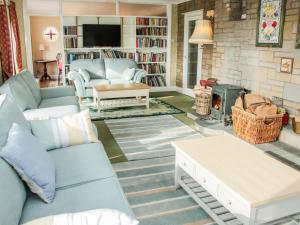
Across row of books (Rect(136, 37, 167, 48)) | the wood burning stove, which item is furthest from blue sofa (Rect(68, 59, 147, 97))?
the wood burning stove

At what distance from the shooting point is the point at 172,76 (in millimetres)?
7645

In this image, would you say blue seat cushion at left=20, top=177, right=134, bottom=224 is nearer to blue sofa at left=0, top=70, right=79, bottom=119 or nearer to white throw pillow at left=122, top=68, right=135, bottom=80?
blue sofa at left=0, top=70, right=79, bottom=119

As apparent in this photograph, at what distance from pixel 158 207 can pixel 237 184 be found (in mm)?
742

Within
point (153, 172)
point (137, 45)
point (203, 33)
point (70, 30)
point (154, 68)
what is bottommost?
point (153, 172)

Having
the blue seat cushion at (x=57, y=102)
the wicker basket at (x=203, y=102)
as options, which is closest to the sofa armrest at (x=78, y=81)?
the blue seat cushion at (x=57, y=102)

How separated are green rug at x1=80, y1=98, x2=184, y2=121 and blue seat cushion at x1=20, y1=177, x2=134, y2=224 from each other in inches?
125

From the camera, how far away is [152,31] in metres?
7.19

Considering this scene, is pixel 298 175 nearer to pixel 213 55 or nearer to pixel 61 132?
pixel 61 132

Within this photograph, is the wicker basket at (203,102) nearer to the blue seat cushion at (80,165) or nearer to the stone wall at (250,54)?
the stone wall at (250,54)

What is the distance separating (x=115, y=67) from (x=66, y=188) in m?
4.94

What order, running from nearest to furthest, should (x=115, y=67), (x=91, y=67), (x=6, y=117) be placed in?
(x=6, y=117), (x=91, y=67), (x=115, y=67)

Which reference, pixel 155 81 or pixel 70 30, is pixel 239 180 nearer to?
pixel 155 81

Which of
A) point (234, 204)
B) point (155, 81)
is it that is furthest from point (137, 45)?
point (234, 204)

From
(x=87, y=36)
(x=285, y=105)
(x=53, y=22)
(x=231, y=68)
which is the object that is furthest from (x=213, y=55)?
(x=53, y=22)
